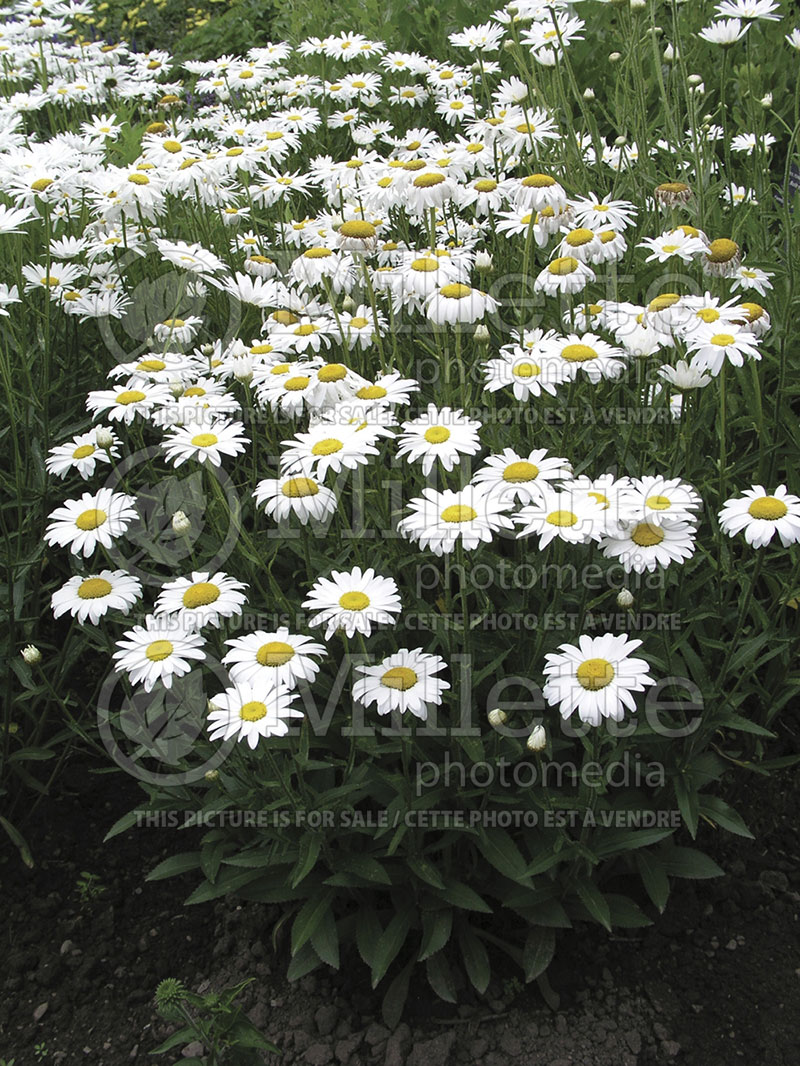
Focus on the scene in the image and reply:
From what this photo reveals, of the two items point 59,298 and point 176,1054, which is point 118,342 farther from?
point 176,1054

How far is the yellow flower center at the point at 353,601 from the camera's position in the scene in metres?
2.26

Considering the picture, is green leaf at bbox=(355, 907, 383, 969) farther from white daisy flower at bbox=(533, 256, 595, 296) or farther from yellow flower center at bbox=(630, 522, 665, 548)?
white daisy flower at bbox=(533, 256, 595, 296)

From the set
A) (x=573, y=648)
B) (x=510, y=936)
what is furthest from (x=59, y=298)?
(x=510, y=936)

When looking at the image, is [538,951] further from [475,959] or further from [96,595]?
[96,595]

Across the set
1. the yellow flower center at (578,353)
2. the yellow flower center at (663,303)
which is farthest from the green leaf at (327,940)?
the yellow flower center at (663,303)

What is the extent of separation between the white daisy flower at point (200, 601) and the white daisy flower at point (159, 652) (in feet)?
0.10

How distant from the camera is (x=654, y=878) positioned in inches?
101

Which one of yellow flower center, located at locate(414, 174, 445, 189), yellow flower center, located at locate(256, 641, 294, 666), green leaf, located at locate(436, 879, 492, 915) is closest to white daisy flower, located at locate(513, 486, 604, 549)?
yellow flower center, located at locate(256, 641, 294, 666)

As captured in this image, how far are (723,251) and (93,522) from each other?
5.97ft

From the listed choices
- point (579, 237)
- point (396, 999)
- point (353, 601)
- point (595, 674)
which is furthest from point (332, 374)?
point (396, 999)

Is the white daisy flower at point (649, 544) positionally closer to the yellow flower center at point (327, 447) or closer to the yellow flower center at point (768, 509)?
the yellow flower center at point (768, 509)

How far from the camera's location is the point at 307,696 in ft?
8.43

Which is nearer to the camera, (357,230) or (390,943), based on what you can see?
(390,943)

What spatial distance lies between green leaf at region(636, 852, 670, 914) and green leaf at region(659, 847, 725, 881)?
0.13ft
